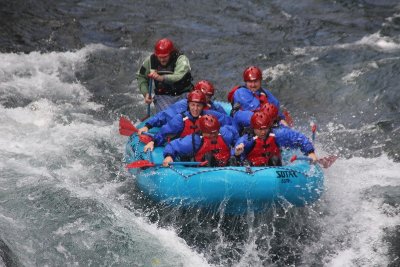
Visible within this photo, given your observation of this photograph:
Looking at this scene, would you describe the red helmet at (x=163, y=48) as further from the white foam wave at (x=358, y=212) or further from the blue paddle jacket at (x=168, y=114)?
the white foam wave at (x=358, y=212)

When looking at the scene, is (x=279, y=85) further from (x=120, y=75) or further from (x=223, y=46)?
(x=120, y=75)

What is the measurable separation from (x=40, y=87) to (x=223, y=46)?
3.70 meters

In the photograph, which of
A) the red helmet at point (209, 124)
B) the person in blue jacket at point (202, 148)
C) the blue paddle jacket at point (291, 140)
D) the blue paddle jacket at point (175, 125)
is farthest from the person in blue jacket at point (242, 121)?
the red helmet at point (209, 124)

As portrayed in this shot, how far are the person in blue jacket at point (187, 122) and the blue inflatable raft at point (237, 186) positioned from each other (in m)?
0.66

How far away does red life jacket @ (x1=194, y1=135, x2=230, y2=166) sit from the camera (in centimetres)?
775

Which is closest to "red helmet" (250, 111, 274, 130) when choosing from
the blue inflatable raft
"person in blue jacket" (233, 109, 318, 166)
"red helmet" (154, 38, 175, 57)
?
"person in blue jacket" (233, 109, 318, 166)

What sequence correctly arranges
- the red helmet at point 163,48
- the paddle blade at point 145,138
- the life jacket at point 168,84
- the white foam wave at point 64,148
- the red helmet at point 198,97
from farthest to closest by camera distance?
the life jacket at point 168,84
the red helmet at point 163,48
the paddle blade at point 145,138
the red helmet at point 198,97
the white foam wave at point 64,148

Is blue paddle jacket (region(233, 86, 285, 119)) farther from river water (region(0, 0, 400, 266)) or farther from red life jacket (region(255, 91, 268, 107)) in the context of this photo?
river water (region(0, 0, 400, 266))

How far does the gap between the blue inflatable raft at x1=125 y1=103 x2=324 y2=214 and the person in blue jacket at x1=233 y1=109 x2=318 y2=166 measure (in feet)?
0.80

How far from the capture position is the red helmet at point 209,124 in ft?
25.0

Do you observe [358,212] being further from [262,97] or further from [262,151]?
[262,97]

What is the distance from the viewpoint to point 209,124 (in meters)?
7.61

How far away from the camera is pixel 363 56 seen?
12.2 metres

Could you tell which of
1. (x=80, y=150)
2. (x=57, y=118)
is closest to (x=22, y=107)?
(x=57, y=118)
